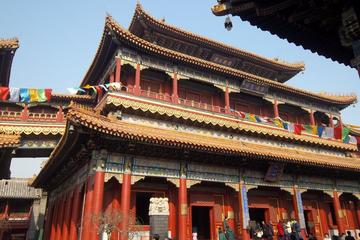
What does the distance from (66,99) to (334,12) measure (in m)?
21.1

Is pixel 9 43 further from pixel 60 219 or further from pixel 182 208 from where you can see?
pixel 182 208

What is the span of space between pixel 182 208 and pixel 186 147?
2.66m

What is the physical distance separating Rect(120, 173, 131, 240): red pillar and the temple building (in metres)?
0.04

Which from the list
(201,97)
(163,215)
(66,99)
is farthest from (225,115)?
(66,99)

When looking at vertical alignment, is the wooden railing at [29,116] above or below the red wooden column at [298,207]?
above

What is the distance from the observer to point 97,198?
37.7 ft

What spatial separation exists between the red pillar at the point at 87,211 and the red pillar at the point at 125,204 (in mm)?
1217

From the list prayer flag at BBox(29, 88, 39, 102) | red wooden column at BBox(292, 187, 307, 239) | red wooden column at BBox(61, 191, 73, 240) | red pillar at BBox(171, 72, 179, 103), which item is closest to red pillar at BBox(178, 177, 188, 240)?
red pillar at BBox(171, 72, 179, 103)

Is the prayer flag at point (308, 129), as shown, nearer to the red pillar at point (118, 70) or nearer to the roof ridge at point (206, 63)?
the roof ridge at point (206, 63)

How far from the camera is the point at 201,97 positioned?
19.1 metres

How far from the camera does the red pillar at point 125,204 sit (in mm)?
11377

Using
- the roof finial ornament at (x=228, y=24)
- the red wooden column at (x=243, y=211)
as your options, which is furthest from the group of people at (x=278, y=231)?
the roof finial ornament at (x=228, y=24)

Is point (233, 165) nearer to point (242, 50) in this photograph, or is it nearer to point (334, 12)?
point (242, 50)

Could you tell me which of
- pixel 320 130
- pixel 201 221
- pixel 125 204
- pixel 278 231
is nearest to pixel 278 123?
pixel 320 130
